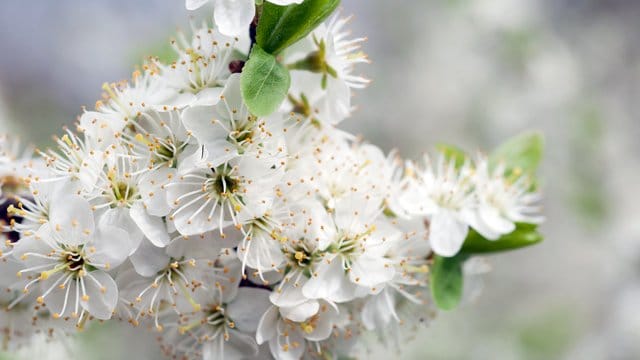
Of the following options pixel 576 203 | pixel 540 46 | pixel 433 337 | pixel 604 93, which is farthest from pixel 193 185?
pixel 604 93

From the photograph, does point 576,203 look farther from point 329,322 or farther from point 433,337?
point 329,322

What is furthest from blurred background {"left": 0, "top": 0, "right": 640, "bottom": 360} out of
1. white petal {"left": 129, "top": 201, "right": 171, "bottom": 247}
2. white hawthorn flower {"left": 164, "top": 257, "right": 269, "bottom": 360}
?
white petal {"left": 129, "top": 201, "right": 171, "bottom": 247}

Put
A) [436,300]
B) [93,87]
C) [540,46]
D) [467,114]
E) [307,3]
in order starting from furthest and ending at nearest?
[93,87] → [467,114] → [540,46] → [436,300] → [307,3]

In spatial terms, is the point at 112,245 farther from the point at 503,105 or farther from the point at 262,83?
the point at 503,105

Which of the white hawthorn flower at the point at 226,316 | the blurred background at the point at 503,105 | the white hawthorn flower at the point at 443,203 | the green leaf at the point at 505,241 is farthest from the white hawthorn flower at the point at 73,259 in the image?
the blurred background at the point at 503,105

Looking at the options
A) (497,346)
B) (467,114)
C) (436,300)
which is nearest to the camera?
(436,300)

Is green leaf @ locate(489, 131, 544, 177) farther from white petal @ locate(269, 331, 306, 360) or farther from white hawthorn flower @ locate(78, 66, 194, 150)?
white hawthorn flower @ locate(78, 66, 194, 150)

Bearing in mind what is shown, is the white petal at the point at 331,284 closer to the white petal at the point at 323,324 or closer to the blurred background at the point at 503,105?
the white petal at the point at 323,324
